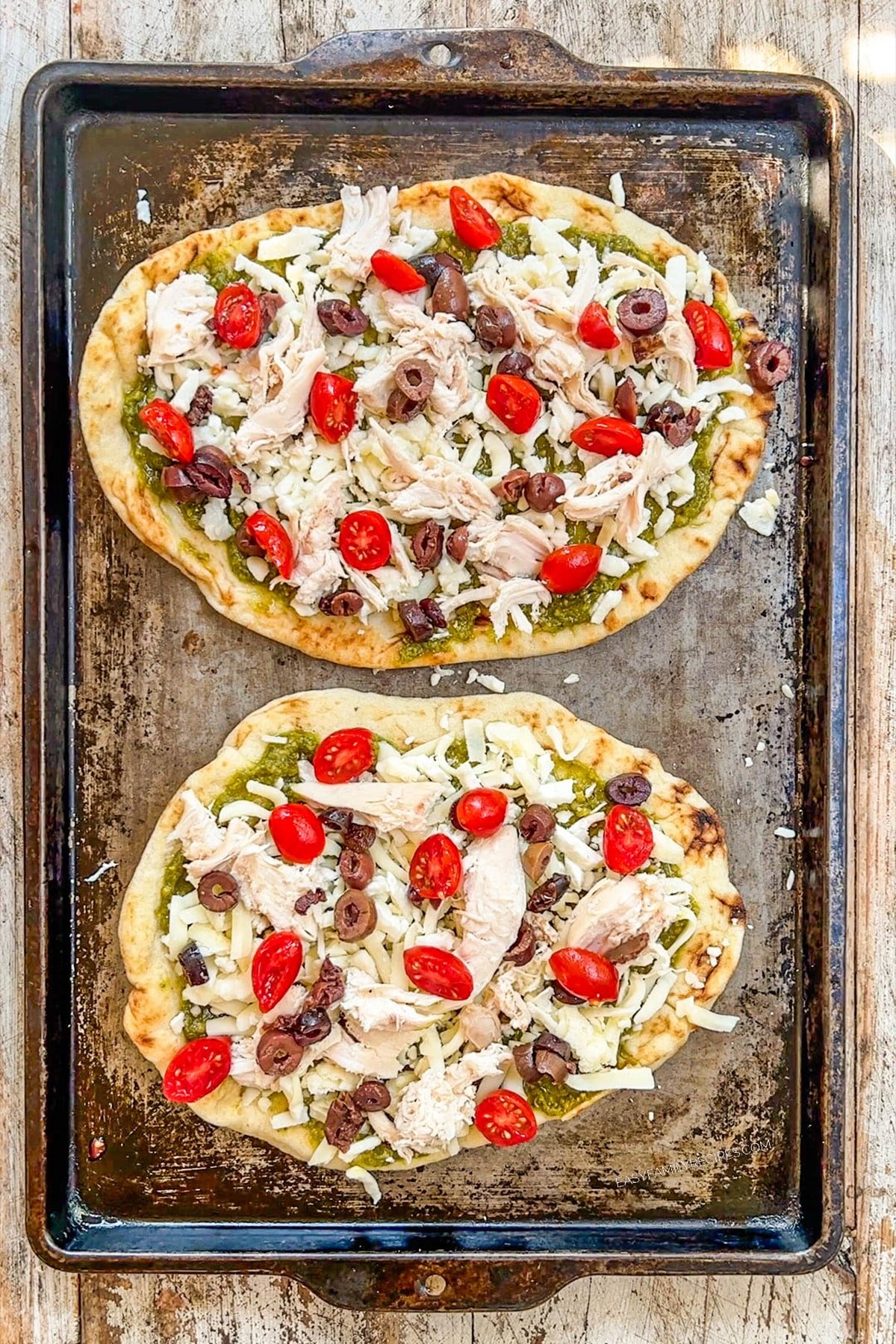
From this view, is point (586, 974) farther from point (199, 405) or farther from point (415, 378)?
point (199, 405)

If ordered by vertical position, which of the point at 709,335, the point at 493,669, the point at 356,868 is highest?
the point at 709,335

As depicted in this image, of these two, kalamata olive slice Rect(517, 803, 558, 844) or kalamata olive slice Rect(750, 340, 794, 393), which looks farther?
kalamata olive slice Rect(750, 340, 794, 393)

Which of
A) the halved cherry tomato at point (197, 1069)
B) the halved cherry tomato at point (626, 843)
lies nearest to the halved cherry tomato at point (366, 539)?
the halved cherry tomato at point (626, 843)

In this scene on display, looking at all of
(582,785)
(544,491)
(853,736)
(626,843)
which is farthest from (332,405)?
(853,736)

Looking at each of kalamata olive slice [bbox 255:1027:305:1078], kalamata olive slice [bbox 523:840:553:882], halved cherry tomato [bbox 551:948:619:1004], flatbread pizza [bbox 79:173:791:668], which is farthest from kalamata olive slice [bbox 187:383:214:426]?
halved cherry tomato [bbox 551:948:619:1004]

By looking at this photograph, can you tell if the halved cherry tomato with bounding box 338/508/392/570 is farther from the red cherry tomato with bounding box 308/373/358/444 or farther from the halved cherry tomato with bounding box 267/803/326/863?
the halved cherry tomato with bounding box 267/803/326/863

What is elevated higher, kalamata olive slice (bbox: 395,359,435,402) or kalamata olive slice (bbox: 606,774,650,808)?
kalamata olive slice (bbox: 395,359,435,402)
